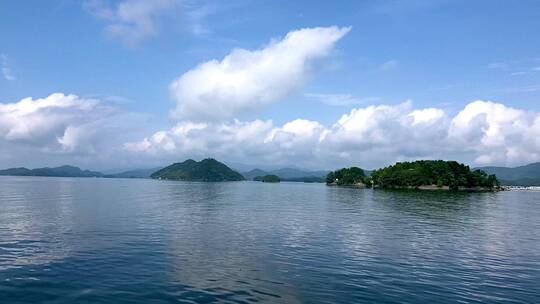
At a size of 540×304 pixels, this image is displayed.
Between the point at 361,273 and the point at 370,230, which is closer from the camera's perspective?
the point at 361,273

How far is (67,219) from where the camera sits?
8050cm

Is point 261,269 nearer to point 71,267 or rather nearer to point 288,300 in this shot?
point 288,300

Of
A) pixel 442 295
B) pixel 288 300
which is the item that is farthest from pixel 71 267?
pixel 442 295

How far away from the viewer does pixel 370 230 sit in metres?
75.8

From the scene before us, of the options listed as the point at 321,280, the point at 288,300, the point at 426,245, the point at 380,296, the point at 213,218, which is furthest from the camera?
the point at 213,218

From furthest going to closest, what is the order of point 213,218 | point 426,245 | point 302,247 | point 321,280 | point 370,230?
point 213,218 → point 370,230 → point 426,245 → point 302,247 → point 321,280

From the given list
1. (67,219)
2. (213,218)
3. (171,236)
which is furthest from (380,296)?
(67,219)

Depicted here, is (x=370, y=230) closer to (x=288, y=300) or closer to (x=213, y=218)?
(x=213, y=218)

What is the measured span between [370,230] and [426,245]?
15547mm

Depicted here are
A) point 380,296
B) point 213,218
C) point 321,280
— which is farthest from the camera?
point 213,218

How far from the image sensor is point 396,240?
64625 mm

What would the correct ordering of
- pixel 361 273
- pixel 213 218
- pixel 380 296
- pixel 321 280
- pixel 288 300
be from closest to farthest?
pixel 288 300 → pixel 380 296 → pixel 321 280 → pixel 361 273 → pixel 213 218

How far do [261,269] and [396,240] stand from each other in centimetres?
3013

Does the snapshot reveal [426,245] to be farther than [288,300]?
Yes
